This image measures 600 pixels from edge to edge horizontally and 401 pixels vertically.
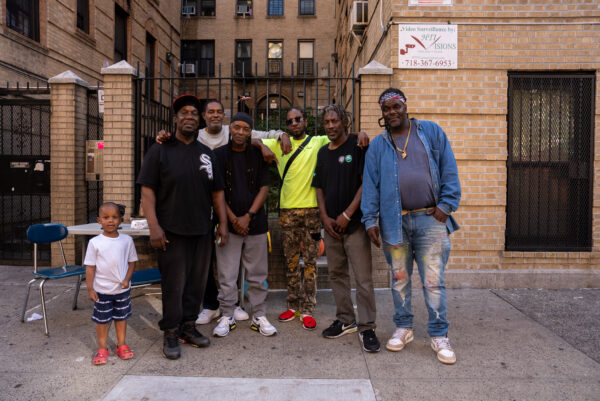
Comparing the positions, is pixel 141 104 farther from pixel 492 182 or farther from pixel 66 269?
pixel 492 182

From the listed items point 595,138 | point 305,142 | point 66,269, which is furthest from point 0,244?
point 595,138

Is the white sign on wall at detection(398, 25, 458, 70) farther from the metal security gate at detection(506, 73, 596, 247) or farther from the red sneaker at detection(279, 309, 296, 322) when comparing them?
the red sneaker at detection(279, 309, 296, 322)

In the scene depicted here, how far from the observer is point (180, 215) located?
347 cm

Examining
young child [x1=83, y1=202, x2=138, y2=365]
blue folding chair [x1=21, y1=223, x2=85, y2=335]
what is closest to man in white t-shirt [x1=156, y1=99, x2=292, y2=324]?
young child [x1=83, y1=202, x2=138, y2=365]

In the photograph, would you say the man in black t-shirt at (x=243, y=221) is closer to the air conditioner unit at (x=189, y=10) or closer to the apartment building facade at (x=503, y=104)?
the apartment building facade at (x=503, y=104)

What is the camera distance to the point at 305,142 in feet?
13.7

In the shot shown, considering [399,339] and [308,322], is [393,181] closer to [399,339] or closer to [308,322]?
[399,339]

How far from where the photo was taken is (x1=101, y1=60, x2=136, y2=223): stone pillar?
5.67 metres

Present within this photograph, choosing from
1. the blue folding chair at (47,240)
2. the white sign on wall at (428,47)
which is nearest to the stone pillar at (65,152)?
the blue folding chair at (47,240)

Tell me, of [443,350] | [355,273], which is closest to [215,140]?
[355,273]

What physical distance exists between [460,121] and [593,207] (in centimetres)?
209

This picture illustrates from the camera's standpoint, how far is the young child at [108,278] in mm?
3367

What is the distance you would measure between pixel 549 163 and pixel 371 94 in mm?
2553

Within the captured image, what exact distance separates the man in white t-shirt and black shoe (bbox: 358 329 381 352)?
51.6 inches
